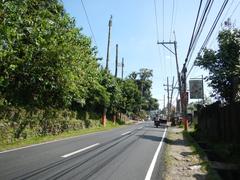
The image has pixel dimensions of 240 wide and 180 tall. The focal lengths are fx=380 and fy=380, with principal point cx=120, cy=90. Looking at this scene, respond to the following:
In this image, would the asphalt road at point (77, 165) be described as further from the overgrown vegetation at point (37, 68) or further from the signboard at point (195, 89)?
the signboard at point (195, 89)

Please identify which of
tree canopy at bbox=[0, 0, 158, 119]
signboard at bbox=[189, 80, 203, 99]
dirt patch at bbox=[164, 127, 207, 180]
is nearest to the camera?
dirt patch at bbox=[164, 127, 207, 180]

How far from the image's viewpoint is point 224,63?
94.6 feet

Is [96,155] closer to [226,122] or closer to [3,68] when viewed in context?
[3,68]

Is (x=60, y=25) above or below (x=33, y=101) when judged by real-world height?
above

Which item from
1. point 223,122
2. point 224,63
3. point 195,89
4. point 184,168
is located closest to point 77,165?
point 184,168

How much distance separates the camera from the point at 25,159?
507 inches

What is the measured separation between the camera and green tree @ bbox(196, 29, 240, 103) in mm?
27766

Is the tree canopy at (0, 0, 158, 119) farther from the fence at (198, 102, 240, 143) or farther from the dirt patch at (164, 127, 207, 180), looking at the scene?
the fence at (198, 102, 240, 143)

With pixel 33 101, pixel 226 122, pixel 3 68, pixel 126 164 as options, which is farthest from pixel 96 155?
pixel 33 101

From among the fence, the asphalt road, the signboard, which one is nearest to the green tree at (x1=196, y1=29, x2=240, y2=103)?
the fence

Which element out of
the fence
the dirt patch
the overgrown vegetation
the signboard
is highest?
the signboard

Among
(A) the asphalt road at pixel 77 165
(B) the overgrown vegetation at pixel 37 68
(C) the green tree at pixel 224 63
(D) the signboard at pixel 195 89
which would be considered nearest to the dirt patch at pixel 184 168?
(A) the asphalt road at pixel 77 165

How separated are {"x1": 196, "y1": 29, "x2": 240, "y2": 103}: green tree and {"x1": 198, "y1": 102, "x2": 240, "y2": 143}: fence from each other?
6.31ft

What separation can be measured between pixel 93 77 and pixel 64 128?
211 inches
